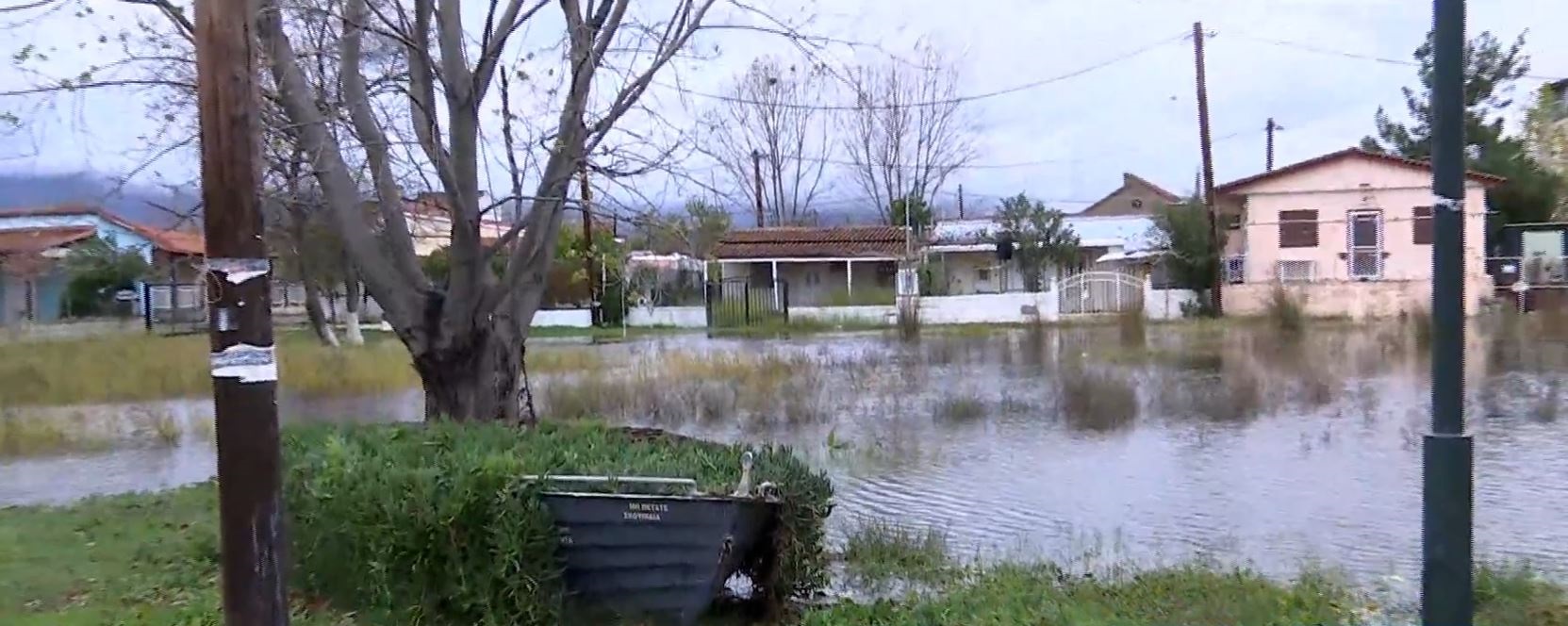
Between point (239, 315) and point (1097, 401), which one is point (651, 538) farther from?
point (1097, 401)

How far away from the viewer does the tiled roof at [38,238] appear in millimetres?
45125

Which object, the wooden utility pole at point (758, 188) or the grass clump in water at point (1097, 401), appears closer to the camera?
the grass clump in water at point (1097, 401)

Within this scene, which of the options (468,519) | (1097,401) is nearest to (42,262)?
(1097,401)

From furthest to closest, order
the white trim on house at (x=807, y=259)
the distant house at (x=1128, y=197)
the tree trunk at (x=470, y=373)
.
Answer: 1. the distant house at (x=1128, y=197)
2. the white trim on house at (x=807, y=259)
3. the tree trunk at (x=470, y=373)

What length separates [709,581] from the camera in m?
7.57

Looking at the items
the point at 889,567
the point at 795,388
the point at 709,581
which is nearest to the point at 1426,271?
the point at 795,388

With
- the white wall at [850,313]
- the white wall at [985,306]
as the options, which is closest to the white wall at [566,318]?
the white wall at [850,313]

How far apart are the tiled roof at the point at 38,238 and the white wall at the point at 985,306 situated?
2623 cm

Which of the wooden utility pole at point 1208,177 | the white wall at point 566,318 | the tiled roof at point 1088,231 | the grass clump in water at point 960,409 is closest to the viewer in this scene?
the grass clump in water at point 960,409

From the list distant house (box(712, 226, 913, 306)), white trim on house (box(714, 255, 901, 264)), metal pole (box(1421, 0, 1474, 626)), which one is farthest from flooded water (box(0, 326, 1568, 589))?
distant house (box(712, 226, 913, 306))

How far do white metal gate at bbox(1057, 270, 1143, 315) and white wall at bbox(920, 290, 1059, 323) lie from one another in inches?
17.5

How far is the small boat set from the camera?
24.5 ft

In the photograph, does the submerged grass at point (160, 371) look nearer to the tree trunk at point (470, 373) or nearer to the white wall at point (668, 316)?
the tree trunk at point (470, 373)

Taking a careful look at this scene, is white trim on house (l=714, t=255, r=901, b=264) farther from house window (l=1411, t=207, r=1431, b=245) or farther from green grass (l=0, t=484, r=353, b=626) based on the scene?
green grass (l=0, t=484, r=353, b=626)
